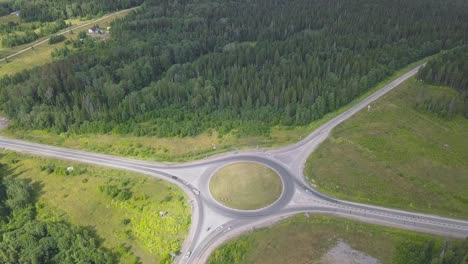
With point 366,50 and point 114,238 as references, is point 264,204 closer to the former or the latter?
point 114,238

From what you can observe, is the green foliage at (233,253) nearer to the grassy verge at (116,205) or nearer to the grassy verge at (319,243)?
the grassy verge at (319,243)

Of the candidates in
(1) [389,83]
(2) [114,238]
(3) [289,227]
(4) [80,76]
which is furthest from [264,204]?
(4) [80,76]

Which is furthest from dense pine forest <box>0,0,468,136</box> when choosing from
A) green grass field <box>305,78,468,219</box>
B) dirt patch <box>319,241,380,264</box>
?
dirt patch <box>319,241,380,264</box>

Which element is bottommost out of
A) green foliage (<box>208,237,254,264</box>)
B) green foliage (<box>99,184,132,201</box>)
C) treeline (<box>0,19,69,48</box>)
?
green foliage (<box>208,237,254,264</box>)

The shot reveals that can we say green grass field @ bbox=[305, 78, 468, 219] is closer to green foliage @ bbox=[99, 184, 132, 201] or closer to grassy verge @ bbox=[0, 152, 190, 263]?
grassy verge @ bbox=[0, 152, 190, 263]

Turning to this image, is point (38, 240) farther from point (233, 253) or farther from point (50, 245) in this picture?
point (233, 253)

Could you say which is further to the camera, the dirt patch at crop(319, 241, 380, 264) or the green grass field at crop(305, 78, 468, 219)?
the green grass field at crop(305, 78, 468, 219)

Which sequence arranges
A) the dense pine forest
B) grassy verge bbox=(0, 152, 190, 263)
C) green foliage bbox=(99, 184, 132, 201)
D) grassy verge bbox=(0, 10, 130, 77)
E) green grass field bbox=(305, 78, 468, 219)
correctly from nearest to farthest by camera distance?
grassy verge bbox=(0, 152, 190, 263)
green grass field bbox=(305, 78, 468, 219)
green foliage bbox=(99, 184, 132, 201)
the dense pine forest
grassy verge bbox=(0, 10, 130, 77)
